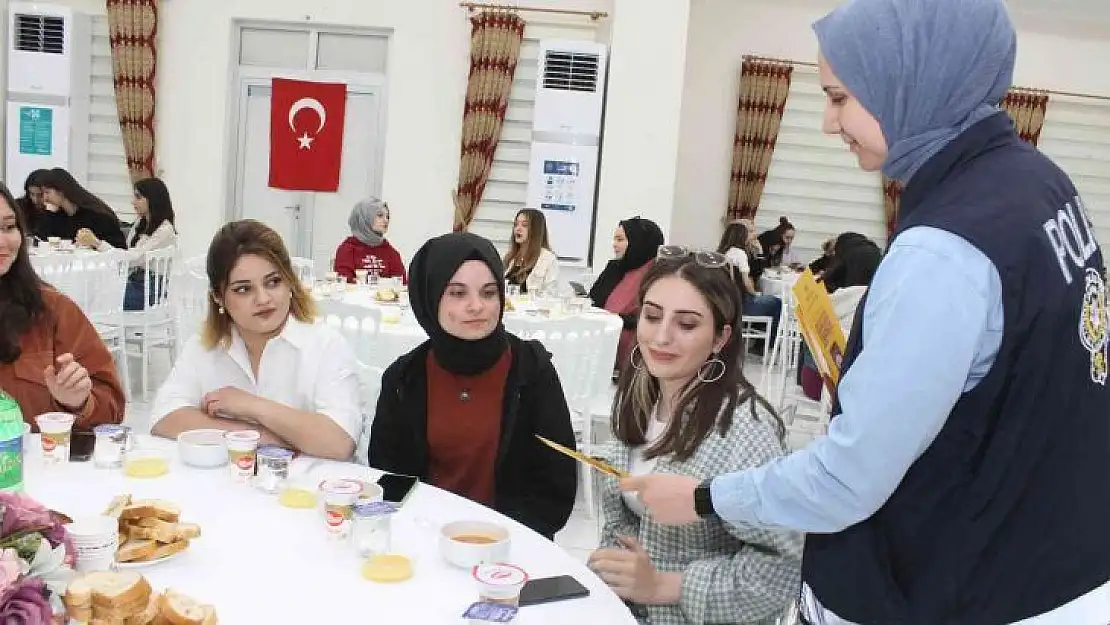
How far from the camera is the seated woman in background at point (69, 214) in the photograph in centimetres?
599

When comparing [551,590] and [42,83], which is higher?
[42,83]

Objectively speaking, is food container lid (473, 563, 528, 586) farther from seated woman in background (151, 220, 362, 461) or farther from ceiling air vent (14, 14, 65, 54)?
ceiling air vent (14, 14, 65, 54)

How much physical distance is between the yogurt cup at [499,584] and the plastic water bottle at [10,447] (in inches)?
33.3

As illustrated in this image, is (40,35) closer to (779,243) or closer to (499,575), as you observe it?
(779,243)

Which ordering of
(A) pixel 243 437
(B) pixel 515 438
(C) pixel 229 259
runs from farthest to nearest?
(C) pixel 229 259, (B) pixel 515 438, (A) pixel 243 437

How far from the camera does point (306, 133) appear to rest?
771 centimetres

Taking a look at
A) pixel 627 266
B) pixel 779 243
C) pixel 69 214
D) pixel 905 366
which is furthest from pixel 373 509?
pixel 779 243

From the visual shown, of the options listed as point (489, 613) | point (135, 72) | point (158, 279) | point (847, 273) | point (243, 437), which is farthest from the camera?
point (135, 72)

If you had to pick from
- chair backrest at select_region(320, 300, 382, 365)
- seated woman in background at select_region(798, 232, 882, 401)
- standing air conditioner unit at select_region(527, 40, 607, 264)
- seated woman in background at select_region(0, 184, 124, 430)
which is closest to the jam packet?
seated woman in background at select_region(0, 184, 124, 430)

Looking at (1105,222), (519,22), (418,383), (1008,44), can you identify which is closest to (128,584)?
(418,383)

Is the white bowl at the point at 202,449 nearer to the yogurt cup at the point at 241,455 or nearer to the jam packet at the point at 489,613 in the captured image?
the yogurt cup at the point at 241,455

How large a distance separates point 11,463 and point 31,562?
0.57 metres

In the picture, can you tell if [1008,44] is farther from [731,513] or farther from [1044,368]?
[731,513]

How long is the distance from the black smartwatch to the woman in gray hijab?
0.13 metres
